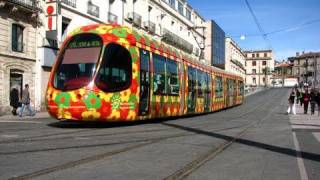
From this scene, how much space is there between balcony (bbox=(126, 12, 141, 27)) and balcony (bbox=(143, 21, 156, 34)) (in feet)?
5.54

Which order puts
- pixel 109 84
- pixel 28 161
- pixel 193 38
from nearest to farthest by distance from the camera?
pixel 28 161
pixel 109 84
pixel 193 38

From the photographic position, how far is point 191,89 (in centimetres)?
2344

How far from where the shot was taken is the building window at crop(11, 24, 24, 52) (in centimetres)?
2805

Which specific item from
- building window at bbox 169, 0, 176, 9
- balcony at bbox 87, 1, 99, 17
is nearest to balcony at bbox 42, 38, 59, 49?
balcony at bbox 87, 1, 99, 17

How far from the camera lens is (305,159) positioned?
940 centimetres

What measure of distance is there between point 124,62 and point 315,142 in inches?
248

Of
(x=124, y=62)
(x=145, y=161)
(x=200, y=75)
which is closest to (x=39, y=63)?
(x=200, y=75)

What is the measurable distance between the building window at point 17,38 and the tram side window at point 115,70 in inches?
559

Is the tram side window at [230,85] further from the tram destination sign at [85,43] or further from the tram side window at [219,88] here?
the tram destination sign at [85,43]

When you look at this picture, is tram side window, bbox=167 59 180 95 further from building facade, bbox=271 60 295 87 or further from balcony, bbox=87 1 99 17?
Answer: building facade, bbox=271 60 295 87

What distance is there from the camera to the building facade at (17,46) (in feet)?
88.2

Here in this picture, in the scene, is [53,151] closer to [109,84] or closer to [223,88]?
[109,84]

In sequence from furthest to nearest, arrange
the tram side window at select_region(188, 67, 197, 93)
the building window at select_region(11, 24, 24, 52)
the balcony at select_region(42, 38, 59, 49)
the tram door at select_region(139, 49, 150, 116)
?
the balcony at select_region(42, 38, 59, 49)
the building window at select_region(11, 24, 24, 52)
the tram side window at select_region(188, 67, 197, 93)
the tram door at select_region(139, 49, 150, 116)

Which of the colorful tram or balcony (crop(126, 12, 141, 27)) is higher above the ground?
balcony (crop(126, 12, 141, 27))
